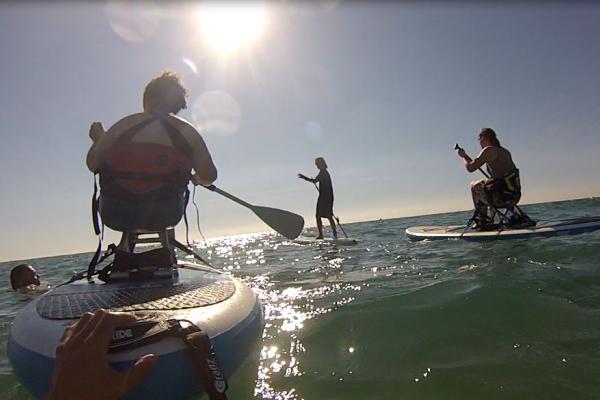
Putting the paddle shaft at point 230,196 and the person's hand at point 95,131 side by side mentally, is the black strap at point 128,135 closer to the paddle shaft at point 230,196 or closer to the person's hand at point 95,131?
the person's hand at point 95,131

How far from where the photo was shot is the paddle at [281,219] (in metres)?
4.54

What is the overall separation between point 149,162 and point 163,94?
616mm

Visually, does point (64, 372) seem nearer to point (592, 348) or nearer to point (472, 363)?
point (472, 363)

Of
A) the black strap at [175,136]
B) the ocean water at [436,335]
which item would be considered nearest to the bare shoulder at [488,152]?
the ocean water at [436,335]

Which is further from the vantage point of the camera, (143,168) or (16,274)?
(16,274)

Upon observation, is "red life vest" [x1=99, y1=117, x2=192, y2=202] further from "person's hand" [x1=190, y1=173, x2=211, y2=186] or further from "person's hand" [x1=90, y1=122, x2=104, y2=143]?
"person's hand" [x1=90, y1=122, x2=104, y2=143]

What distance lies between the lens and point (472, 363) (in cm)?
235

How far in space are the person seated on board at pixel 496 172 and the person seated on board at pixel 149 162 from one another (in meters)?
6.47

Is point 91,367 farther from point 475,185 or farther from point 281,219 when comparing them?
point 475,185

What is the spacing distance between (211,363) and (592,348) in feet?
7.59

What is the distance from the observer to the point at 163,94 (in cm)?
319

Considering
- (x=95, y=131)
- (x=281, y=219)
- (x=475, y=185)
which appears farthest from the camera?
(x=475, y=185)

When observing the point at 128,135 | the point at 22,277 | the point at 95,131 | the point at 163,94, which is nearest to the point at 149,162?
the point at 128,135

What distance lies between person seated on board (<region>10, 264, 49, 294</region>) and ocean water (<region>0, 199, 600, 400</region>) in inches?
79.3
